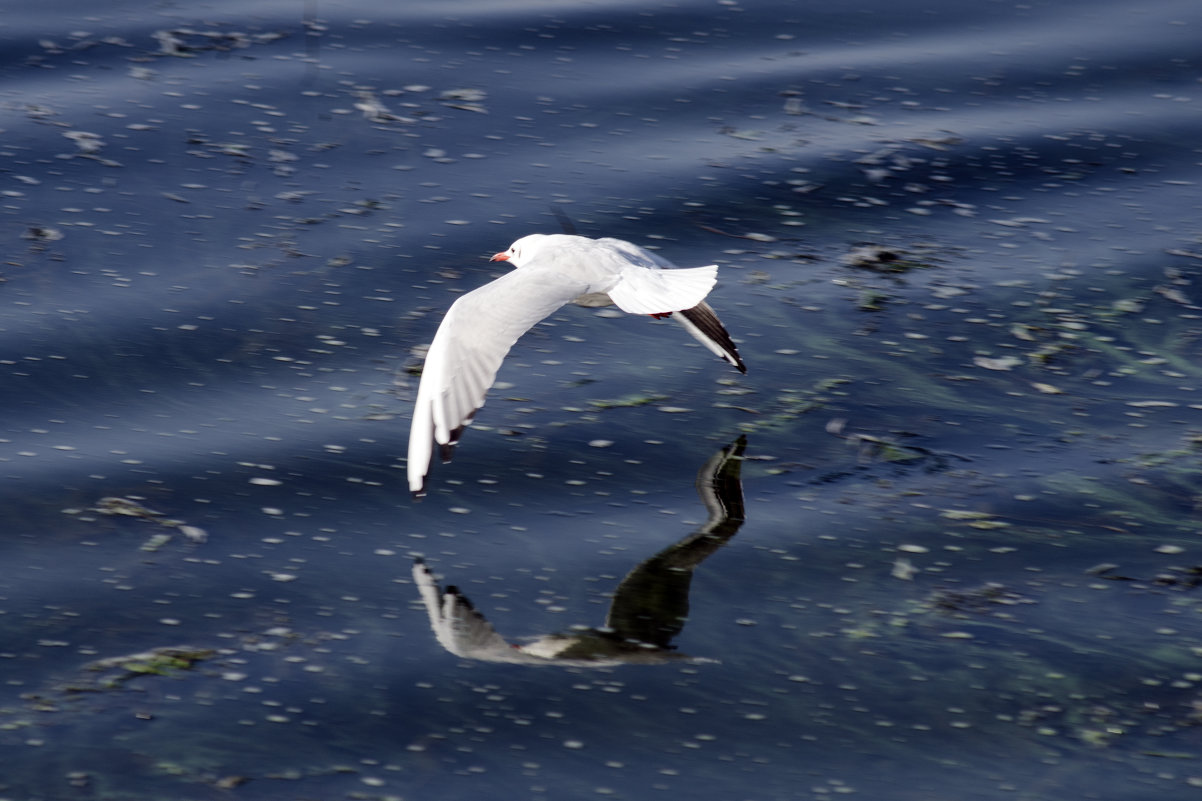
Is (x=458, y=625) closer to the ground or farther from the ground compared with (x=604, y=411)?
closer to the ground

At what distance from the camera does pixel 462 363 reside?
474cm

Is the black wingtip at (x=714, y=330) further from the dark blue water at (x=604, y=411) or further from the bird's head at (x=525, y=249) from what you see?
the bird's head at (x=525, y=249)

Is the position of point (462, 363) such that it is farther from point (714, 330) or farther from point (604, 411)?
point (714, 330)

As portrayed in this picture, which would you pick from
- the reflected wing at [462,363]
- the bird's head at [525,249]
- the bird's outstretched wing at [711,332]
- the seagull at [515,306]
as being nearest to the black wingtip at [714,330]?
the bird's outstretched wing at [711,332]

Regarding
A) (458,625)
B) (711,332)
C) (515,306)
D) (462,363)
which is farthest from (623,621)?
(711,332)

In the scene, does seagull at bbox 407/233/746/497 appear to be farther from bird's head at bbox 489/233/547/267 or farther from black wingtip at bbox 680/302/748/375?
black wingtip at bbox 680/302/748/375

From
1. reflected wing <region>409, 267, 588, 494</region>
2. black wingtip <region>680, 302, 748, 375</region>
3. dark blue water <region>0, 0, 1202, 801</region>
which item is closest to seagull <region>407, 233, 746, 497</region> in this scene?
reflected wing <region>409, 267, 588, 494</region>

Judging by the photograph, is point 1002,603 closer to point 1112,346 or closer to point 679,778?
point 679,778

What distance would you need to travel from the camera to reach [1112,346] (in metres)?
5.80

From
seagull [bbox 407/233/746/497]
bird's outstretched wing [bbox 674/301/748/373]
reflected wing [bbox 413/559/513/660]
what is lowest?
reflected wing [bbox 413/559/513/660]

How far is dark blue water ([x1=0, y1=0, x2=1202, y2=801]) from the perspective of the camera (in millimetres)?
3846

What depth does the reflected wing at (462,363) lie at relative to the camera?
470 cm

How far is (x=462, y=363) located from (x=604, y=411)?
2.62 feet

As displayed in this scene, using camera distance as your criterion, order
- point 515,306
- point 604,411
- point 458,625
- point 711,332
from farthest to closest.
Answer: point 711,332
point 604,411
point 515,306
point 458,625
